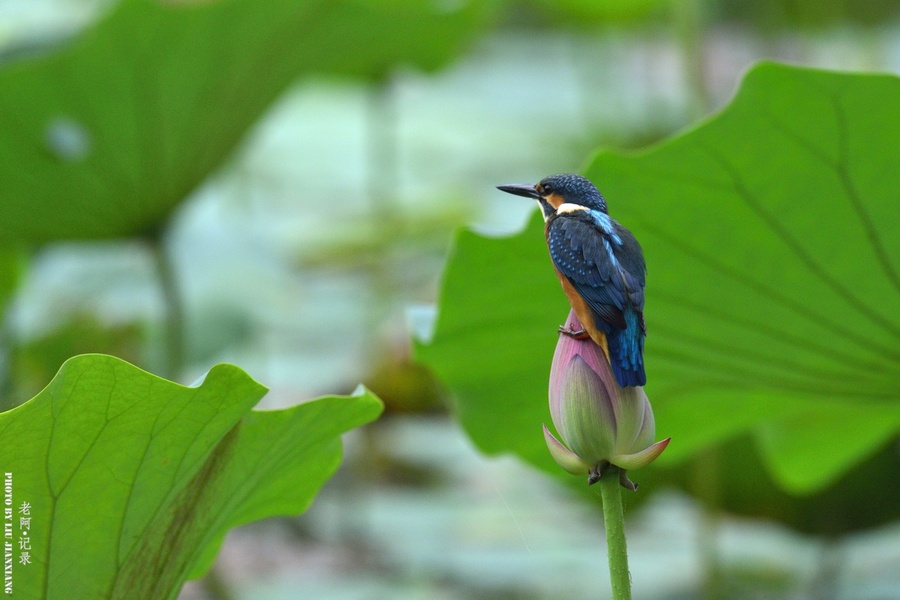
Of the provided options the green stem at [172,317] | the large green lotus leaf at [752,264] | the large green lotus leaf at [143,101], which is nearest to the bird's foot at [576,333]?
the large green lotus leaf at [752,264]

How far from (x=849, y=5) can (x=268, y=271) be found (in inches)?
100

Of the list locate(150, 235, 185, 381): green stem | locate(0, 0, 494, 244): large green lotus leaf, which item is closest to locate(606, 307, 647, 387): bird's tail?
locate(0, 0, 494, 244): large green lotus leaf

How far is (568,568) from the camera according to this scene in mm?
1690

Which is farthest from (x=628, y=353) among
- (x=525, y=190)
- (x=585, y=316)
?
(x=525, y=190)

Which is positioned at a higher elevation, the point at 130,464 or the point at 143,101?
the point at 143,101

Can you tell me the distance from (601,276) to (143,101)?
982 millimetres

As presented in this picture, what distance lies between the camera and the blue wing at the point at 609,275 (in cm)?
54

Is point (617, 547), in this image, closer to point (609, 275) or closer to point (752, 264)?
point (609, 275)

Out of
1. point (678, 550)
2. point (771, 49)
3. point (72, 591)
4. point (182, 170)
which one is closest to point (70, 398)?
point (72, 591)

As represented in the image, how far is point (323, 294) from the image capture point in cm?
292

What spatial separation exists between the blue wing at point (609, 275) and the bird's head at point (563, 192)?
15mm

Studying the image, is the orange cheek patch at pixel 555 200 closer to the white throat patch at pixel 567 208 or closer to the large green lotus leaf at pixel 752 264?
the white throat patch at pixel 567 208

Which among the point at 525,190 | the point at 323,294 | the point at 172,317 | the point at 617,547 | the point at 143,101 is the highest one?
the point at 323,294

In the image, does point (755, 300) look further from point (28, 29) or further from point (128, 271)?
point (128, 271)
